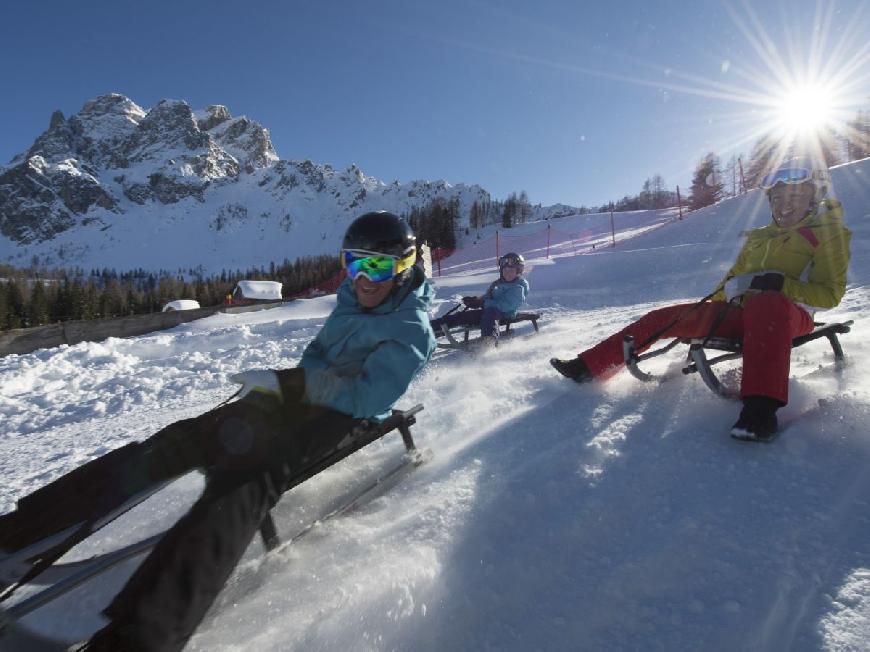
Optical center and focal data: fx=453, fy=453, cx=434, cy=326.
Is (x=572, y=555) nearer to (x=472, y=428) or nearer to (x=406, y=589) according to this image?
(x=406, y=589)

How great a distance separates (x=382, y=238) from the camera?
2854mm

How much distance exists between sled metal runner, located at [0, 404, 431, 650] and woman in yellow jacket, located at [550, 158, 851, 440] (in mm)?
1699

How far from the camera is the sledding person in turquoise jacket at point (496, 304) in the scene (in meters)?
7.09

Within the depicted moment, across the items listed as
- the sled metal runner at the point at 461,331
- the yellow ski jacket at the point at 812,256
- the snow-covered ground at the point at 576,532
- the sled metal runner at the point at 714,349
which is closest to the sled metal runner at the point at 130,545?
the snow-covered ground at the point at 576,532

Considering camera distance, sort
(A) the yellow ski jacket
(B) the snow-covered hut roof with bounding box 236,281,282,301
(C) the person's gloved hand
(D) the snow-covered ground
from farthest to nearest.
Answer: (B) the snow-covered hut roof with bounding box 236,281,282,301 → (A) the yellow ski jacket → (C) the person's gloved hand → (D) the snow-covered ground

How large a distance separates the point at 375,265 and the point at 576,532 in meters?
1.83

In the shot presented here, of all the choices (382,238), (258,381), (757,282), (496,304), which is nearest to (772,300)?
(757,282)

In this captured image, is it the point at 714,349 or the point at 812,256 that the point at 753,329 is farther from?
the point at 812,256

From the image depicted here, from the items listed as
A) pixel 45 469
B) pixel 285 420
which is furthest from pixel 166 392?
pixel 285 420

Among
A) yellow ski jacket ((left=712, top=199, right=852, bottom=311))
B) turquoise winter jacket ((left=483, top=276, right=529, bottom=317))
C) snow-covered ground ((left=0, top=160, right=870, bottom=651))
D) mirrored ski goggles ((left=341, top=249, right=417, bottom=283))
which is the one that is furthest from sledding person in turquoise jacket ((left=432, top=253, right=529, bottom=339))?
mirrored ski goggles ((left=341, top=249, right=417, bottom=283))

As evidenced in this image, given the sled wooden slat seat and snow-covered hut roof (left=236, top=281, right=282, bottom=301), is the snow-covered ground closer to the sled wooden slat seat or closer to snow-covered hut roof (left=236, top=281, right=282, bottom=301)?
the sled wooden slat seat

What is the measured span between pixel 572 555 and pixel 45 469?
4034 millimetres

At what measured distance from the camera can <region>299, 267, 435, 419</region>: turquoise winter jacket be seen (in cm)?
244

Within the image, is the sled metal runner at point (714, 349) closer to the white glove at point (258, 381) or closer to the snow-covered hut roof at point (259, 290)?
the white glove at point (258, 381)
